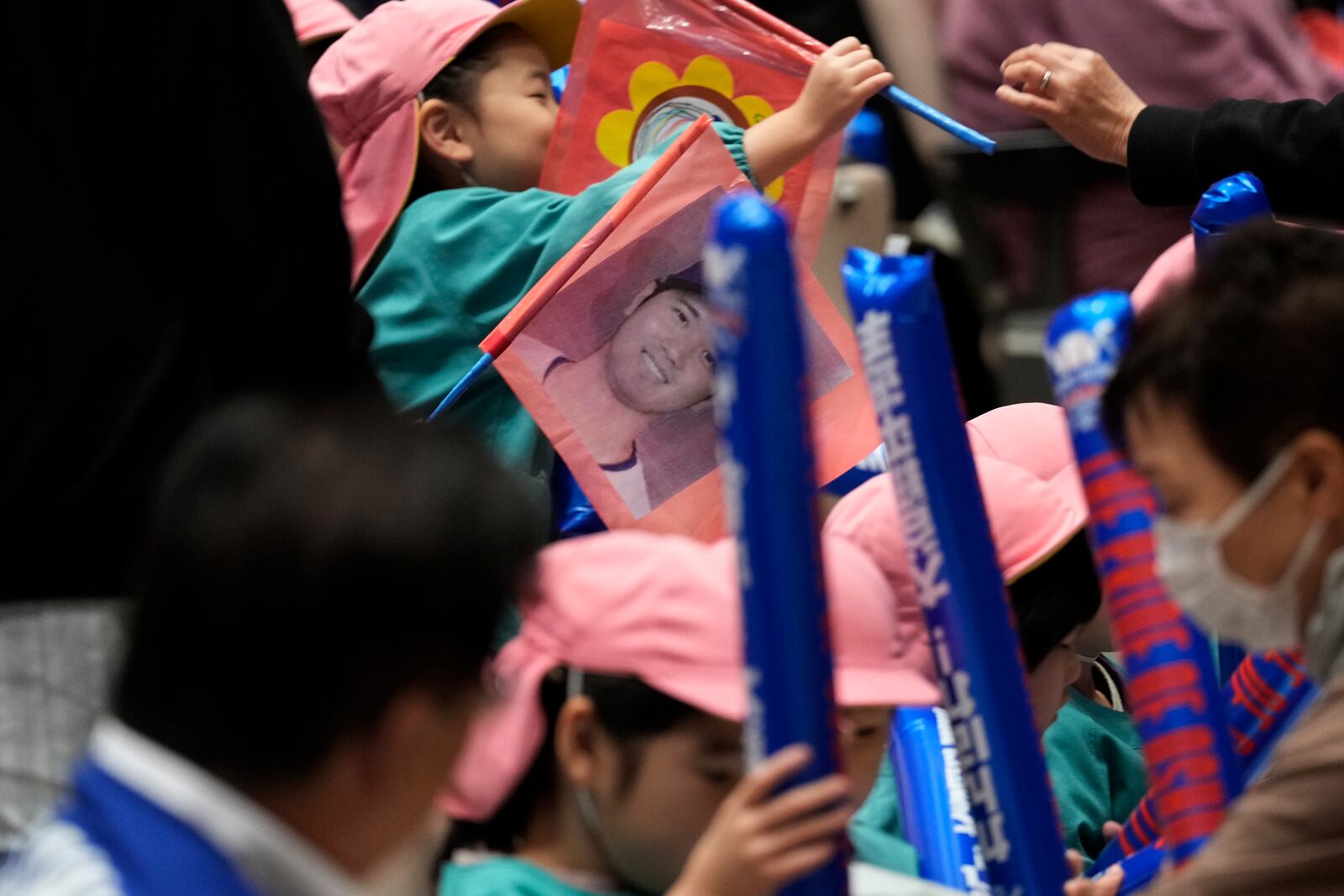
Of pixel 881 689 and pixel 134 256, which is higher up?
pixel 134 256

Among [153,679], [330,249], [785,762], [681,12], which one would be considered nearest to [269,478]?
[153,679]

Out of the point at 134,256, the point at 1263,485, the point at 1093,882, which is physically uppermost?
the point at 1263,485

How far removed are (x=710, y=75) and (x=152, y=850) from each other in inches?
59.7

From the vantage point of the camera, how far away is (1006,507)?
195 cm

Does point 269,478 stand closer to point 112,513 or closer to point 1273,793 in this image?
point 112,513

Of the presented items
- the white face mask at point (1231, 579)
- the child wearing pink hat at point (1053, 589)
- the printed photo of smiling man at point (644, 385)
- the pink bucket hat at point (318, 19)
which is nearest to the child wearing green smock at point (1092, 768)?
the child wearing pink hat at point (1053, 589)

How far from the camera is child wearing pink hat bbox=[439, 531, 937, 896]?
1.40 metres

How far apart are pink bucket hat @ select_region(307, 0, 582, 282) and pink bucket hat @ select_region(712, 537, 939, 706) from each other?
45.8 inches

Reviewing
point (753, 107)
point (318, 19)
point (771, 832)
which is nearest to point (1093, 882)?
point (771, 832)

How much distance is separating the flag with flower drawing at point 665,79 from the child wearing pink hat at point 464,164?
0.30ft

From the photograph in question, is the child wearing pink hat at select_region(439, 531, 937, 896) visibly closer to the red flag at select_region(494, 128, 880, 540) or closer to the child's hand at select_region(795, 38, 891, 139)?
the red flag at select_region(494, 128, 880, 540)

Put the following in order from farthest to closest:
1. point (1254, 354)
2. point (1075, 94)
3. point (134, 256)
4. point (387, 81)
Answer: point (387, 81) → point (1075, 94) → point (134, 256) → point (1254, 354)

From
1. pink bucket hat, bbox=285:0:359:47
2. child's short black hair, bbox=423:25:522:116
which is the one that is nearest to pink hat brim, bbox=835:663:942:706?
child's short black hair, bbox=423:25:522:116

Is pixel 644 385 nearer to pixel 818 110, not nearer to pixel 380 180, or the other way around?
pixel 818 110
